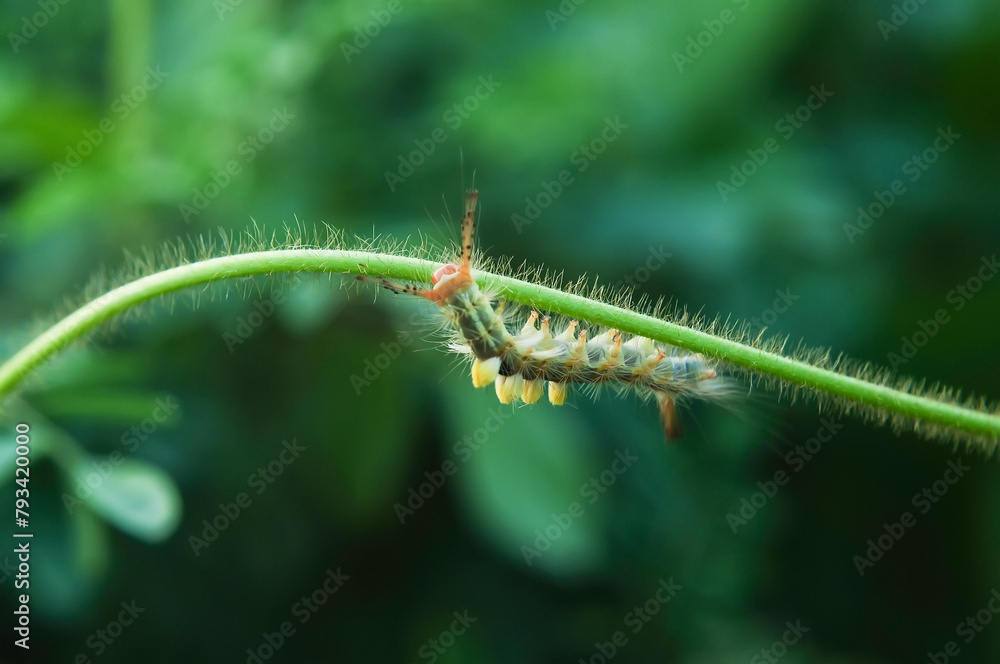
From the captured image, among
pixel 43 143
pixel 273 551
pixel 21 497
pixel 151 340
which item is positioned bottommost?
pixel 273 551

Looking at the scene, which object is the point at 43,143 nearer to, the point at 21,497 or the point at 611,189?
the point at 21,497

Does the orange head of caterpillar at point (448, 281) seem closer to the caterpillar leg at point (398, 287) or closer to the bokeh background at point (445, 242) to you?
the caterpillar leg at point (398, 287)

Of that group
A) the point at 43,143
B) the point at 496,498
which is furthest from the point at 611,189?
the point at 43,143

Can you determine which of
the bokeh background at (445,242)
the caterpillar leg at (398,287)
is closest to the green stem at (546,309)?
the caterpillar leg at (398,287)

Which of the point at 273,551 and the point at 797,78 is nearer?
the point at 273,551

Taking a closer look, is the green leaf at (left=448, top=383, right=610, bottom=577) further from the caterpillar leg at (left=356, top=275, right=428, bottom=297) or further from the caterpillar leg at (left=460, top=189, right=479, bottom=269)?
the caterpillar leg at (left=460, top=189, right=479, bottom=269)
